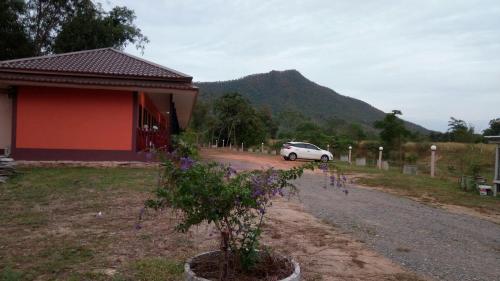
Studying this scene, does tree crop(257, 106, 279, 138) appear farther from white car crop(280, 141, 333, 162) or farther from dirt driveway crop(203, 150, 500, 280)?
dirt driveway crop(203, 150, 500, 280)

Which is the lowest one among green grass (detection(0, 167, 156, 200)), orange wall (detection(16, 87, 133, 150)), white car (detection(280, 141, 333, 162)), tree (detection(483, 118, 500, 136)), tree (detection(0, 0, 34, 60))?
green grass (detection(0, 167, 156, 200))

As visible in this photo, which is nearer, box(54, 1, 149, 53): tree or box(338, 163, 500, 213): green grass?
box(338, 163, 500, 213): green grass

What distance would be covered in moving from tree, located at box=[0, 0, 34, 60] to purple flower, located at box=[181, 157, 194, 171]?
30286 millimetres

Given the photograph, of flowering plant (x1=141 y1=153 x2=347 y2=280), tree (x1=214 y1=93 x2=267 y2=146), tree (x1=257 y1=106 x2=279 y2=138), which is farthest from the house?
tree (x1=257 y1=106 x2=279 y2=138)

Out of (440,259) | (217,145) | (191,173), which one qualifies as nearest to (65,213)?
(191,173)

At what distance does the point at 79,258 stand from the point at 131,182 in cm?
644

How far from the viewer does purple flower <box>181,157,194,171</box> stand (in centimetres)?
322

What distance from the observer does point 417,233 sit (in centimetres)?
723

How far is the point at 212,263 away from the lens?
148 inches

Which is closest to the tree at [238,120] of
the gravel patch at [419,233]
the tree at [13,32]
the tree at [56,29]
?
the tree at [56,29]

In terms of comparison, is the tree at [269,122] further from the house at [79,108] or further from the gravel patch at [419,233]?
the gravel patch at [419,233]

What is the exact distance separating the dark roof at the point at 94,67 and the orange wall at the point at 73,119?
750 millimetres

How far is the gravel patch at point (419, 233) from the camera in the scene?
535 centimetres

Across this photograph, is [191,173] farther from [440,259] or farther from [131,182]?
[131,182]
